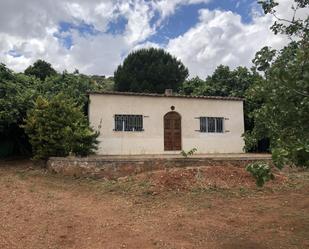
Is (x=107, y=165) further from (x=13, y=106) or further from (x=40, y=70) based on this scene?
(x=40, y=70)

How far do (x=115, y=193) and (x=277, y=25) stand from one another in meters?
7.29

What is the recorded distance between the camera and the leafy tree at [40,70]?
35875 millimetres

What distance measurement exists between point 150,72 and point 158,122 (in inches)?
724

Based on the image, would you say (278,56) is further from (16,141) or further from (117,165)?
(16,141)

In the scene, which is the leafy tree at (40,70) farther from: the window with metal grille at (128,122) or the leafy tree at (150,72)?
the window with metal grille at (128,122)

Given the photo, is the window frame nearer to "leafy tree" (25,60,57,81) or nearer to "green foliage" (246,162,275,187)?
"green foliage" (246,162,275,187)

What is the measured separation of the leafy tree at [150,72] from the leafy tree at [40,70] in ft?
19.8

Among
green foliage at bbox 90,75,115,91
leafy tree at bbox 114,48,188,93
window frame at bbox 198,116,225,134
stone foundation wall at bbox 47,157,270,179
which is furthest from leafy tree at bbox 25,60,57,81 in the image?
stone foundation wall at bbox 47,157,270,179

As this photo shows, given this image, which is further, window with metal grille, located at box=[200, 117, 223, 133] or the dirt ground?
window with metal grille, located at box=[200, 117, 223, 133]

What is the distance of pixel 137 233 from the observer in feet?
28.5

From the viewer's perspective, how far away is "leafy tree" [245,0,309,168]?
18.6 feet

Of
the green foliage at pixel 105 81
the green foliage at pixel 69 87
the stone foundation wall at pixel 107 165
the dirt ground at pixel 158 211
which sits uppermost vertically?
the green foliage at pixel 105 81

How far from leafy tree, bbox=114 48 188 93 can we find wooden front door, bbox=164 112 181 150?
1636cm

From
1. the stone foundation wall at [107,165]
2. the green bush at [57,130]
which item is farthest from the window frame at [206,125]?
the green bush at [57,130]
